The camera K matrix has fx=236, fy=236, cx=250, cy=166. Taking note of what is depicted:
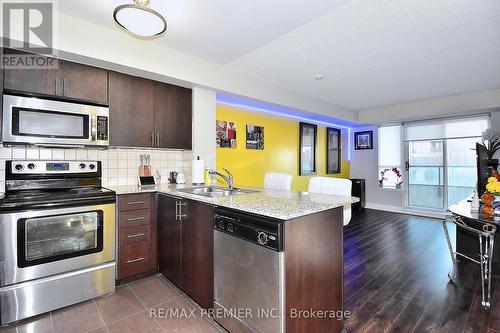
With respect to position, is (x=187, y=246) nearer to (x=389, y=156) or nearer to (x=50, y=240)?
(x=50, y=240)

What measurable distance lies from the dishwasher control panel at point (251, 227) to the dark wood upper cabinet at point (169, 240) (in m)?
0.71

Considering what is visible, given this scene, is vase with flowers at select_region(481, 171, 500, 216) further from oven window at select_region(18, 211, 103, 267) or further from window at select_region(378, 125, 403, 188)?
oven window at select_region(18, 211, 103, 267)

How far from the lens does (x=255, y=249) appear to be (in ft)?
4.69

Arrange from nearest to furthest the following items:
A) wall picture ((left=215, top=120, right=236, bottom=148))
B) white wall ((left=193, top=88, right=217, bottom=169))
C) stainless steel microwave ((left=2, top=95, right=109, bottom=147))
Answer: stainless steel microwave ((left=2, top=95, right=109, bottom=147)) < white wall ((left=193, top=88, right=217, bottom=169)) < wall picture ((left=215, top=120, right=236, bottom=148))

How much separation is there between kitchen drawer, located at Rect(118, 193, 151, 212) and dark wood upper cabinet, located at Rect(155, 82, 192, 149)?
724 millimetres

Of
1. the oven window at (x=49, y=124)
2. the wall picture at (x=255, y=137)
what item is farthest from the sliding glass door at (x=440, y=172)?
the oven window at (x=49, y=124)

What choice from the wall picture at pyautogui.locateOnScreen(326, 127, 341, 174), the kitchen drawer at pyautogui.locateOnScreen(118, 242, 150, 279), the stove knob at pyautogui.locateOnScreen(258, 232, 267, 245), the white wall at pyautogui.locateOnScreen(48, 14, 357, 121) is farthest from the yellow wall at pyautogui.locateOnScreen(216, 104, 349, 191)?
the stove knob at pyautogui.locateOnScreen(258, 232, 267, 245)

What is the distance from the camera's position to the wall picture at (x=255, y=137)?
4.33 m

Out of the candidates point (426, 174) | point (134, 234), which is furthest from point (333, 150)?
point (134, 234)

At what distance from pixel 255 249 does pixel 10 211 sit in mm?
1922

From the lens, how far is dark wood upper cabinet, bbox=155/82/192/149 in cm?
295

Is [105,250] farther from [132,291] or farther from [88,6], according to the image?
[88,6]

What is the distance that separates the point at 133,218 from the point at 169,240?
45cm

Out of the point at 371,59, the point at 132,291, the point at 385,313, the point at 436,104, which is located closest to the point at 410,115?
the point at 436,104
